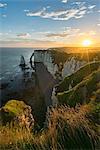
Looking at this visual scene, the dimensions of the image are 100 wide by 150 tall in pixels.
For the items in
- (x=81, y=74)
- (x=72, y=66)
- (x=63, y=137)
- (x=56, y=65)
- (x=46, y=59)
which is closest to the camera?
(x=63, y=137)

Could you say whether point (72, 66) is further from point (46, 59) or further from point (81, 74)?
point (46, 59)

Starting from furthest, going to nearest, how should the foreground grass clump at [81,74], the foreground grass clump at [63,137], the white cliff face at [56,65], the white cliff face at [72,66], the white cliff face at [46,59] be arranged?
the white cliff face at [46,59] → the white cliff face at [56,65] → the white cliff face at [72,66] → the foreground grass clump at [81,74] → the foreground grass clump at [63,137]

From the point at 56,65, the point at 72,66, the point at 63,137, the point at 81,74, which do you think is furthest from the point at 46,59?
the point at 63,137

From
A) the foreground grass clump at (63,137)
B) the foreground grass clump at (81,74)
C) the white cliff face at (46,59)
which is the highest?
the foreground grass clump at (63,137)

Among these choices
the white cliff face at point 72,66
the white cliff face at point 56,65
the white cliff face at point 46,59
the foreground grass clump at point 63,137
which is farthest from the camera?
the white cliff face at point 46,59

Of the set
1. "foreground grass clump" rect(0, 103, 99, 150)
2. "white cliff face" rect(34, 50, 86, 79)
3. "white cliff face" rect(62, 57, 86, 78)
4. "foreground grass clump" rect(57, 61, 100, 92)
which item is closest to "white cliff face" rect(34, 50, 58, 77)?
"white cliff face" rect(34, 50, 86, 79)

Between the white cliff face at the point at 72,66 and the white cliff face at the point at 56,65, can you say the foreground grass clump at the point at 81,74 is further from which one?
the white cliff face at the point at 72,66

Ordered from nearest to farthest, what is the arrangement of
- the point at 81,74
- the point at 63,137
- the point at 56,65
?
1. the point at 63,137
2. the point at 81,74
3. the point at 56,65

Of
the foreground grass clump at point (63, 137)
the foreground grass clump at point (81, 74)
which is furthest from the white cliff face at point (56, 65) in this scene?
the foreground grass clump at point (63, 137)

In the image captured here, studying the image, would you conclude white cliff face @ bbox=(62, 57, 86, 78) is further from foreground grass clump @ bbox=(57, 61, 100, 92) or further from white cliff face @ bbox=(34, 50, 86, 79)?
foreground grass clump @ bbox=(57, 61, 100, 92)

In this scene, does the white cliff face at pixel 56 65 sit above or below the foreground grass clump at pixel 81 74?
below

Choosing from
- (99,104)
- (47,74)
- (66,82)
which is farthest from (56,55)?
(99,104)

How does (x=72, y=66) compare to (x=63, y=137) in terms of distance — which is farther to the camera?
(x=72, y=66)

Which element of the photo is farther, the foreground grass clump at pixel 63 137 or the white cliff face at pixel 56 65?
the white cliff face at pixel 56 65
